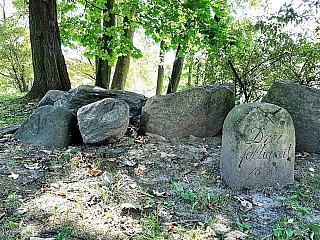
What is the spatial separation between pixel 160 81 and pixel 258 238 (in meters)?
9.25

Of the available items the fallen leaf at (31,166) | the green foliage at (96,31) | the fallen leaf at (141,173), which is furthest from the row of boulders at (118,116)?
the green foliage at (96,31)

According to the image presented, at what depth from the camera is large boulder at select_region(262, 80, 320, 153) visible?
12.7 feet

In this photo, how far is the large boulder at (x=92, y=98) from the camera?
4.73 m

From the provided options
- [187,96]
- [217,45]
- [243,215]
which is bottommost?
[243,215]

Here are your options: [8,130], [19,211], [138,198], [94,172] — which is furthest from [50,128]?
[138,198]

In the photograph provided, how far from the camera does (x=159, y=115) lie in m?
4.44

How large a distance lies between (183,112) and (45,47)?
3889 millimetres

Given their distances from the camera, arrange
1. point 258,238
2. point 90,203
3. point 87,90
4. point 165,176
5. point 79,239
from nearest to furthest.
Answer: point 79,239, point 258,238, point 90,203, point 165,176, point 87,90

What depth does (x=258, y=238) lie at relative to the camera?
2.16 metres

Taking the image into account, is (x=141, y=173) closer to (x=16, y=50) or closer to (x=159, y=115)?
(x=159, y=115)

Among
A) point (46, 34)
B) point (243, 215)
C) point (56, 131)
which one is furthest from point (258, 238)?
point (46, 34)

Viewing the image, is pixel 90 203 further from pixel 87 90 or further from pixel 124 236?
pixel 87 90

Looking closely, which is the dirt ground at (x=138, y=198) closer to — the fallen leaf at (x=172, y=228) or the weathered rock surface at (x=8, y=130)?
the fallen leaf at (x=172, y=228)

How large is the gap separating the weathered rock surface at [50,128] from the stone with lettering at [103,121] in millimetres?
219
